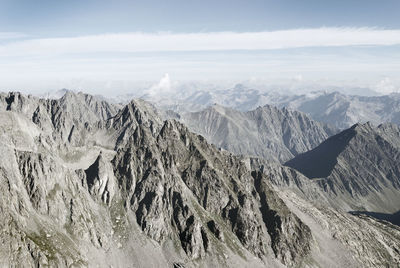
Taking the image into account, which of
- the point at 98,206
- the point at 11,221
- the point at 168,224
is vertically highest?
the point at 11,221

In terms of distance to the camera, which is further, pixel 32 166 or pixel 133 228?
pixel 133 228

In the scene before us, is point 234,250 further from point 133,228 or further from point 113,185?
point 113,185

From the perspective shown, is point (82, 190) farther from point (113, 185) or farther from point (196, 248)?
point (196, 248)

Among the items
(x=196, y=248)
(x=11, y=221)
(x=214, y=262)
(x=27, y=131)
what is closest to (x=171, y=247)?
(x=196, y=248)

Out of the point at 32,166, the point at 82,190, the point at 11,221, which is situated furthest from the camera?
the point at 82,190

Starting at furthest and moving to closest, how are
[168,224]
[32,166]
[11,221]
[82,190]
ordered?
1. [168,224]
2. [82,190]
3. [32,166]
4. [11,221]

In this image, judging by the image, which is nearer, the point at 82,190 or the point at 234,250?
the point at 82,190

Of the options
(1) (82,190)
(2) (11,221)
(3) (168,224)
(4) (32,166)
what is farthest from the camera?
(3) (168,224)

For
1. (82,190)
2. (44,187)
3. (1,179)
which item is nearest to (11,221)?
(1,179)

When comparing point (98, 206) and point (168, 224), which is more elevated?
point (98, 206)

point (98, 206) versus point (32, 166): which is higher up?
point (32, 166)
